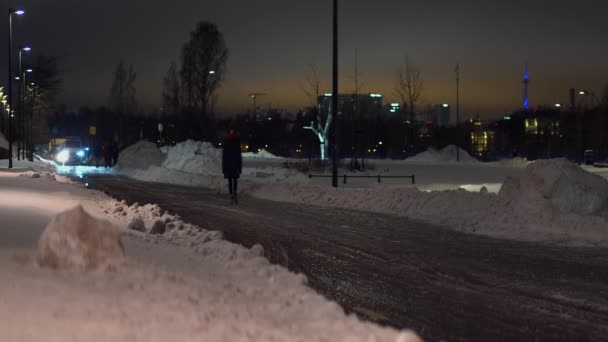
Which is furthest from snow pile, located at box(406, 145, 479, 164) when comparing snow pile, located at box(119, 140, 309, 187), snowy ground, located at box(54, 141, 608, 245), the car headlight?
snowy ground, located at box(54, 141, 608, 245)

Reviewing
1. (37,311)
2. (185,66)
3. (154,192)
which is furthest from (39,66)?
(37,311)

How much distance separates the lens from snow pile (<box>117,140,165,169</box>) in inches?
2009

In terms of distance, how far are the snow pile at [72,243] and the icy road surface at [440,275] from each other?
9.03 ft

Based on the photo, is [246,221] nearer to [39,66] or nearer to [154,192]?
[154,192]

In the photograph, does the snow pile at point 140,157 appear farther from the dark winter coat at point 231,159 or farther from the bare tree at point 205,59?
the dark winter coat at point 231,159

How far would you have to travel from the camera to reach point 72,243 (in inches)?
255

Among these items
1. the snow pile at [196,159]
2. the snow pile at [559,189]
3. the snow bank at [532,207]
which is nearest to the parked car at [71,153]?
the snow pile at [196,159]

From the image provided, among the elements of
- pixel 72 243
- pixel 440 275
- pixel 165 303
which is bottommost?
pixel 440 275

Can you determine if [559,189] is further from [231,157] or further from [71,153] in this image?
[71,153]

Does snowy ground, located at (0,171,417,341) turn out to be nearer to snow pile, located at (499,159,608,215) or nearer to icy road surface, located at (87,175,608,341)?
icy road surface, located at (87,175,608,341)

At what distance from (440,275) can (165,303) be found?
502cm

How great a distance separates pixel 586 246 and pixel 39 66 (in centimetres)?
7378

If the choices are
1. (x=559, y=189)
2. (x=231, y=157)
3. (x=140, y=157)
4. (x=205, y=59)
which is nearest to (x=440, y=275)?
(x=559, y=189)

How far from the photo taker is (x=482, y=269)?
1037cm
